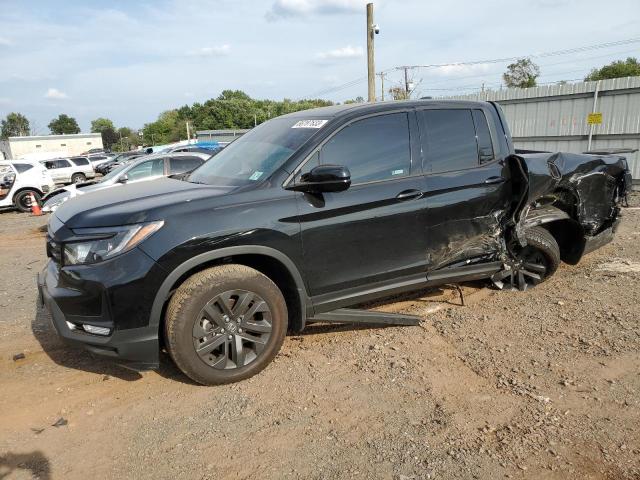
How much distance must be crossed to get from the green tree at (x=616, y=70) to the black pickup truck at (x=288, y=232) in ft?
155

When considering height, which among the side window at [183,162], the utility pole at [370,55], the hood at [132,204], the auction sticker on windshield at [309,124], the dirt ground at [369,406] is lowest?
the dirt ground at [369,406]

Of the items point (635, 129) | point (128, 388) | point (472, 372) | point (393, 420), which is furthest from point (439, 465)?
point (635, 129)

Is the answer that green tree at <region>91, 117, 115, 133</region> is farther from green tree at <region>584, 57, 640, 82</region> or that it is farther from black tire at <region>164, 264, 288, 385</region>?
black tire at <region>164, 264, 288, 385</region>

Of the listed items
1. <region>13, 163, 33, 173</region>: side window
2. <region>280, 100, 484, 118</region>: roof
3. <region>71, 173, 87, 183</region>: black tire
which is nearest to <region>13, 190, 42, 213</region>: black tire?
<region>13, 163, 33, 173</region>: side window

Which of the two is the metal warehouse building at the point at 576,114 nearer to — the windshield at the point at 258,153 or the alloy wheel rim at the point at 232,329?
the windshield at the point at 258,153

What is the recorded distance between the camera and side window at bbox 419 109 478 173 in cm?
395

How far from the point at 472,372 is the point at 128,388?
2422 millimetres

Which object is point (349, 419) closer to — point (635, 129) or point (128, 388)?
point (128, 388)

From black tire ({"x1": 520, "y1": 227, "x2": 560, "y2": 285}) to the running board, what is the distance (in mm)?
1578

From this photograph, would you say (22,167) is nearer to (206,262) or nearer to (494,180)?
(206,262)

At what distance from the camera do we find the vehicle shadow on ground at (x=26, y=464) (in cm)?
253

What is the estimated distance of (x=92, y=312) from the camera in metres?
2.96

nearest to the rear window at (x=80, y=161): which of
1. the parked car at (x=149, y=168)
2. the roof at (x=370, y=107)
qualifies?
the parked car at (x=149, y=168)

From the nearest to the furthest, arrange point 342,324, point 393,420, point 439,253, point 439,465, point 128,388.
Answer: point 439,465, point 393,420, point 128,388, point 439,253, point 342,324
